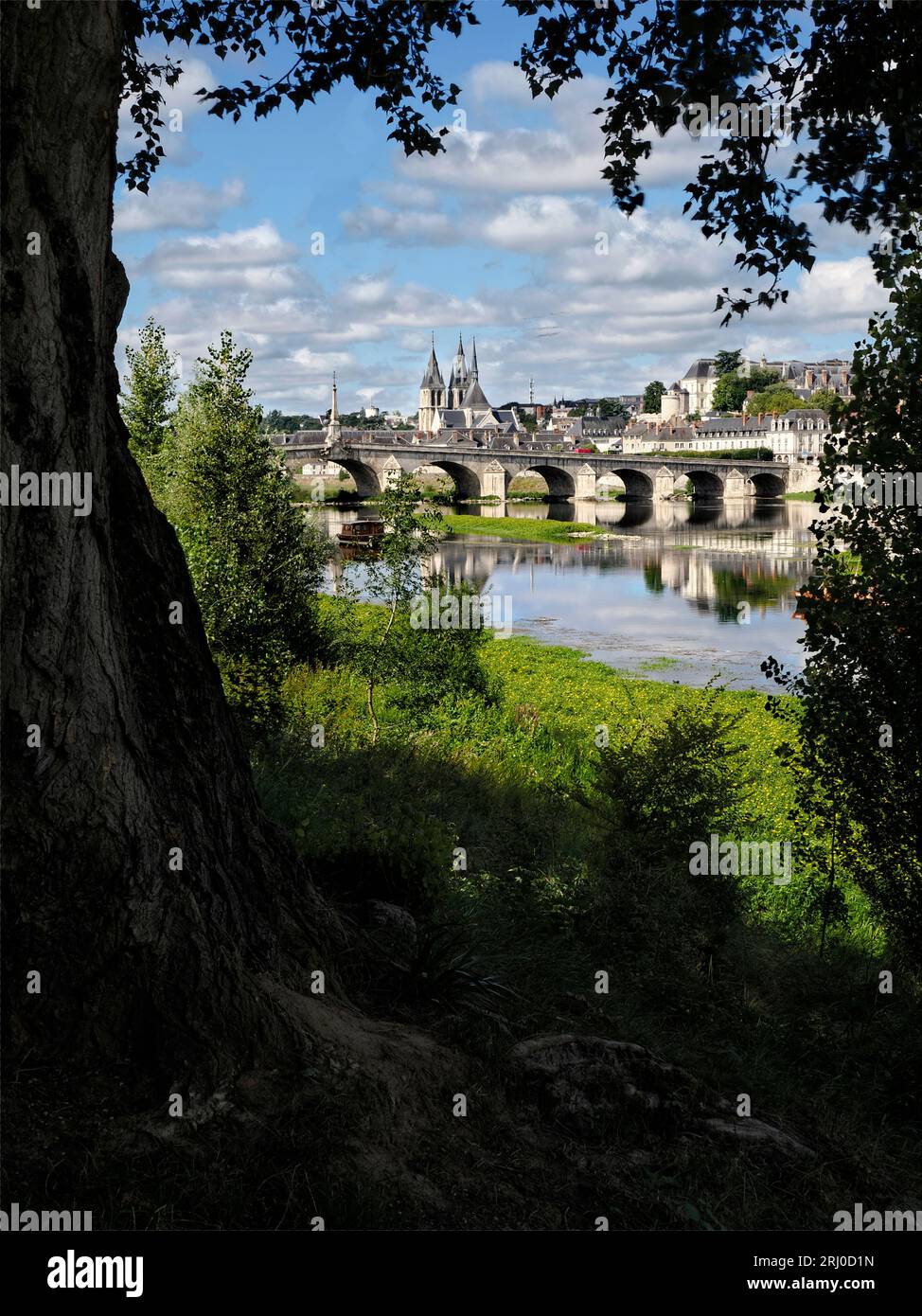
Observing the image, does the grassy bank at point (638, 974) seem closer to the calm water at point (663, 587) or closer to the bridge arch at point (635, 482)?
the calm water at point (663, 587)

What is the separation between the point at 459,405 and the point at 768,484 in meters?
101

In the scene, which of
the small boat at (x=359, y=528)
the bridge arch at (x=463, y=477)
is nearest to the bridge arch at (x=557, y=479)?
the bridge arch at (x=463, y=477)

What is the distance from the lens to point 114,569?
4348mm

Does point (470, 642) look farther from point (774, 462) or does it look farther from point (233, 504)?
point (774, 462)

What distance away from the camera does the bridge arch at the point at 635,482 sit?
91.6m

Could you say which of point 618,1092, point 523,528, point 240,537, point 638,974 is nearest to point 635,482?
point 523,528

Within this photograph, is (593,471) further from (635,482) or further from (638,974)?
(638,974)

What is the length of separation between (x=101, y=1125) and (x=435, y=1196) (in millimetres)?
1191

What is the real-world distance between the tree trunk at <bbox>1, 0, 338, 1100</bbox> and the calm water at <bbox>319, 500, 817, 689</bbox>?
16087mm

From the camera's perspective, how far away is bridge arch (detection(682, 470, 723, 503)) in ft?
304

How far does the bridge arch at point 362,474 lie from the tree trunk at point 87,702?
76.9 m

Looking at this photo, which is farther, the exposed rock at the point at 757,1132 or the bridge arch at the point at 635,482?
the bridge arch at the point at 635,482
